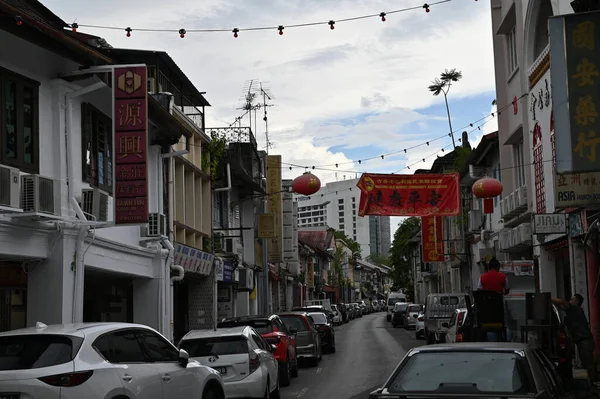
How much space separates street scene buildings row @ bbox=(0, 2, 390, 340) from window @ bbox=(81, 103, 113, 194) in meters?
0.03

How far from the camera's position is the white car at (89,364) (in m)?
8.53

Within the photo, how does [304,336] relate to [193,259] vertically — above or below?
below

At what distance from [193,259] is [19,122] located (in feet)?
39.6

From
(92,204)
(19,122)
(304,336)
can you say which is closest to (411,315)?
(304,336)

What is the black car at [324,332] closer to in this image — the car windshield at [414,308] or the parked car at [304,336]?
the parked car at [304,336]

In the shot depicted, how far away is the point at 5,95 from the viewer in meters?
14.4

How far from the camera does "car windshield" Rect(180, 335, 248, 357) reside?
1488cm

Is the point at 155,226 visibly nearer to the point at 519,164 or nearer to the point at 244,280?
the point at 244,280

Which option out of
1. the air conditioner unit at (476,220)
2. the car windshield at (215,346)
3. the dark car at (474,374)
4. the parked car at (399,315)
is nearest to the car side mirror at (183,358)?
the dark car at (474,374)

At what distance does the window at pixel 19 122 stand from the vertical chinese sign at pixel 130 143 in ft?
5.97

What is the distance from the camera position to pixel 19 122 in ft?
48.4

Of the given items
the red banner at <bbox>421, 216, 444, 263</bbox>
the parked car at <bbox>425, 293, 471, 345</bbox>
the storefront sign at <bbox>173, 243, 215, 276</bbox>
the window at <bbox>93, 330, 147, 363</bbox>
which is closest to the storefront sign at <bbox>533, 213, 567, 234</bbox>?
→ the parked car at <bbox>425, 293, 471, 345</bbox>

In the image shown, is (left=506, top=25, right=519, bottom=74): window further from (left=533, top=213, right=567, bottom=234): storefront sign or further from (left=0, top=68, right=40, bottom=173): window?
(left=0, top=68, right=40, bottom=173): window

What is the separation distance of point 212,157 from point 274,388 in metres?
15.4
